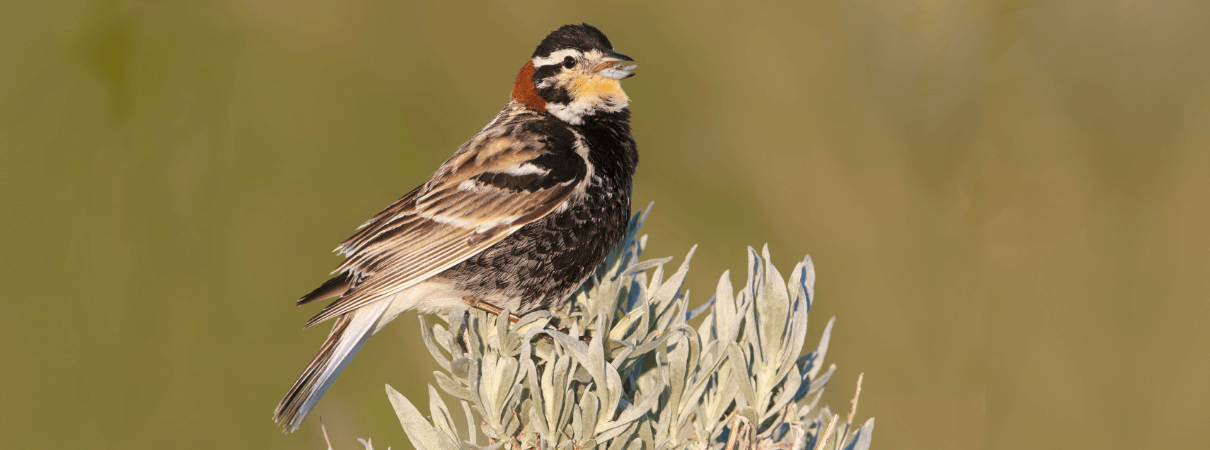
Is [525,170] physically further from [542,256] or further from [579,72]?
[579,72]

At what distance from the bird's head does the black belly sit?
513mm

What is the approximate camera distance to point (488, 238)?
2684 mm

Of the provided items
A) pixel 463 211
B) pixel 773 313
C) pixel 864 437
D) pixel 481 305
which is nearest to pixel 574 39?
pixel 463 211

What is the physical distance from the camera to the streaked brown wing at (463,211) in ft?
8.71

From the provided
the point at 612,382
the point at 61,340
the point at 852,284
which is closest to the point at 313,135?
the point at 61,340

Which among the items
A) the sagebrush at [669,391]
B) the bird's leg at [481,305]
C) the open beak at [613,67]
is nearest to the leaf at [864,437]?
the sagebrush at [669,391]

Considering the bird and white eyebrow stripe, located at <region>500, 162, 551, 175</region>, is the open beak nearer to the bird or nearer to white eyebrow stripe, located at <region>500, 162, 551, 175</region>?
the bird

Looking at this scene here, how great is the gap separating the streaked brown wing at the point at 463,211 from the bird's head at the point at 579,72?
290mm

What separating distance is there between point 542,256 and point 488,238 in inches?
8.0

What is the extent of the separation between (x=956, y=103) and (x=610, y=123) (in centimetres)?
251

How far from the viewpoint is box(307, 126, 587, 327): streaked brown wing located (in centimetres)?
265

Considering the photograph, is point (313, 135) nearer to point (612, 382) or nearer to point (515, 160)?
point (515, 160)

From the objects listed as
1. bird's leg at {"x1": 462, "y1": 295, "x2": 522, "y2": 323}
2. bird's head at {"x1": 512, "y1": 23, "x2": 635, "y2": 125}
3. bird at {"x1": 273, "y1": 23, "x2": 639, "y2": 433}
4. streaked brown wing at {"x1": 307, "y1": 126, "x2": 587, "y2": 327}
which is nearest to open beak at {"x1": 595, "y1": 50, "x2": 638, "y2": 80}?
bird's head at {"x1": 512, "y1": 23, "x2": 635, "y2": 125}

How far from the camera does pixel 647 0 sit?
5125mm
